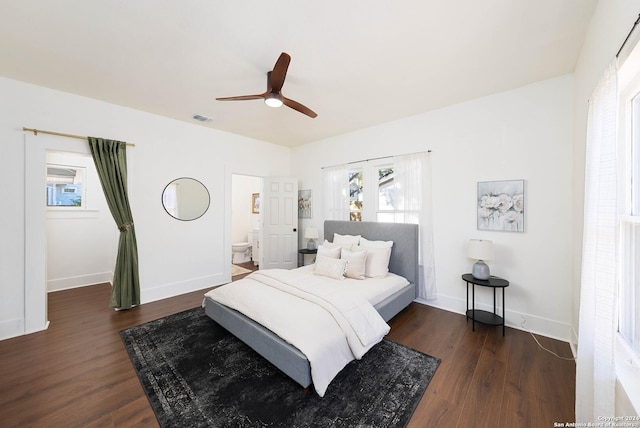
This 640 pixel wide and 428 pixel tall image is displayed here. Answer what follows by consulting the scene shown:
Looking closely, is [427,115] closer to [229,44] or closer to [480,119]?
[480,119]

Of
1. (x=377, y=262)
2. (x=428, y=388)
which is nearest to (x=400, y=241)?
(x=377, y=262)

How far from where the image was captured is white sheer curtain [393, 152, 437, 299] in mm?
3480

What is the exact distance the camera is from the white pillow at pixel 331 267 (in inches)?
123

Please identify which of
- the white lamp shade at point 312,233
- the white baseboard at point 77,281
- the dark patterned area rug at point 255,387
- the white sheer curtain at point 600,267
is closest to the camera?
the white sheer curtain at point 600,267

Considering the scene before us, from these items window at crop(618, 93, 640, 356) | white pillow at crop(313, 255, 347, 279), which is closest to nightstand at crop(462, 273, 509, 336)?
window at crop(618, 93, 640, 356)

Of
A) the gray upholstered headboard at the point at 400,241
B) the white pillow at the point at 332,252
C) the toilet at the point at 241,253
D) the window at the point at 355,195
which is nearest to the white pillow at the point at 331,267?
the white pillow at the point at 332,252

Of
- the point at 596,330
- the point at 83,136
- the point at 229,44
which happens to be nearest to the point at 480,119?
the point at 596,330

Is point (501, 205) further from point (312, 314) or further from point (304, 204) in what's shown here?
point (304, 204)

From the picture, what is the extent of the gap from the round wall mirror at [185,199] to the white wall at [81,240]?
3.78 feet

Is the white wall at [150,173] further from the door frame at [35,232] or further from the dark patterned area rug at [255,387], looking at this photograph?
the dark patterned area rug at [255,387]

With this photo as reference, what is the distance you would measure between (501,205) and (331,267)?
88.7 inches

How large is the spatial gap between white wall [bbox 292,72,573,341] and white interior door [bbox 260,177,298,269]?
2514 mm

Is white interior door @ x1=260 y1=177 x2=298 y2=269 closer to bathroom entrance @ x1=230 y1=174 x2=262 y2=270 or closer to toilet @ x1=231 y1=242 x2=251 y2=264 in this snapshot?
toilet @ x1=231 y1=242 x2=251 y2=264

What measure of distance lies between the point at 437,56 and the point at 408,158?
159 cm
